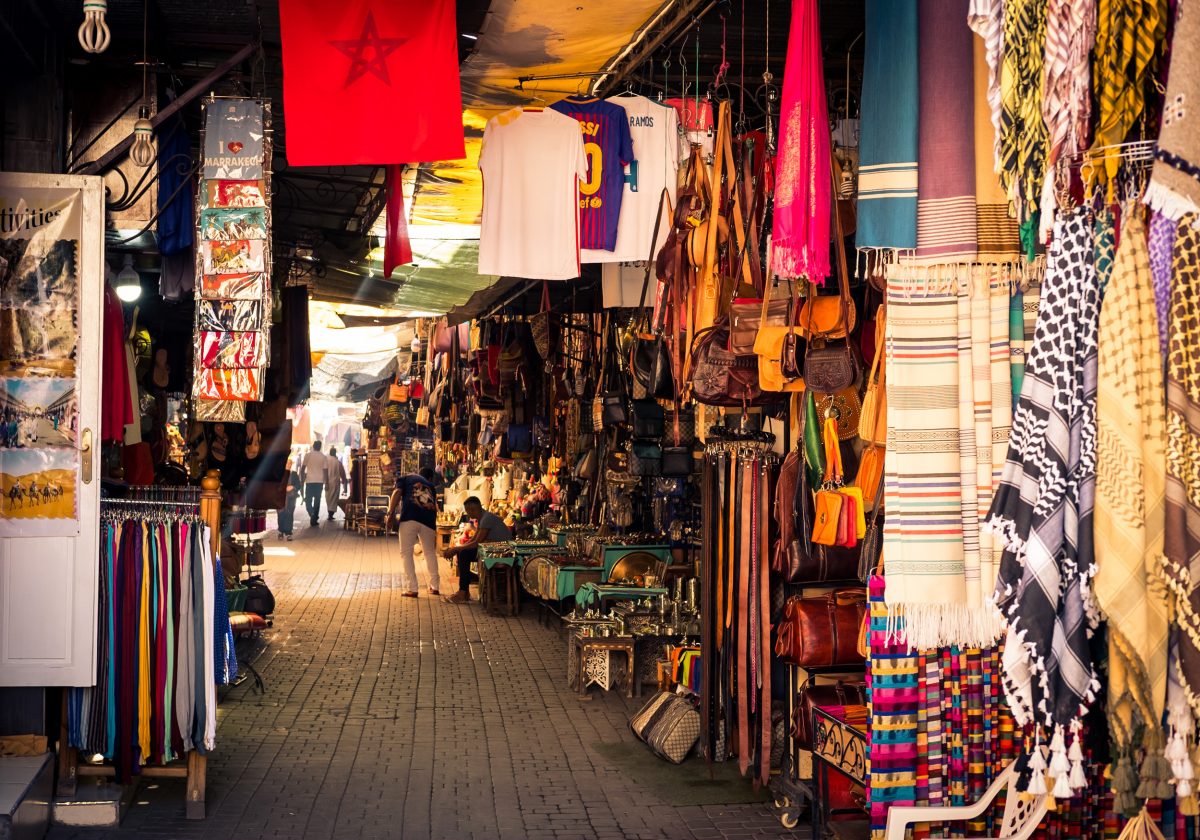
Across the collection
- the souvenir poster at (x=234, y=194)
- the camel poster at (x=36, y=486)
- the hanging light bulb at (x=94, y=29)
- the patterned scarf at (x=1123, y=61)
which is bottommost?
the camel poster at (x=36, y=486)

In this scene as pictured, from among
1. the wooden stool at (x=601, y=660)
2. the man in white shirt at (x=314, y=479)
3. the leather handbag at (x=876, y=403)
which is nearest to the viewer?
the leather handbag at (x=876, y=403)

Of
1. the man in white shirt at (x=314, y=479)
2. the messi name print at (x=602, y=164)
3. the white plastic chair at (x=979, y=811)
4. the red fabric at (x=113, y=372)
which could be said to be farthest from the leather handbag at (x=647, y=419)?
the man in white shirt at (x=314, y=479)

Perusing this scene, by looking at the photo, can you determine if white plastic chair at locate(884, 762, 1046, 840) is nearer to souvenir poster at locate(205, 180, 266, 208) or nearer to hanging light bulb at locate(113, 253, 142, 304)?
souvenir poster at locate(205, 180, 266, 208)

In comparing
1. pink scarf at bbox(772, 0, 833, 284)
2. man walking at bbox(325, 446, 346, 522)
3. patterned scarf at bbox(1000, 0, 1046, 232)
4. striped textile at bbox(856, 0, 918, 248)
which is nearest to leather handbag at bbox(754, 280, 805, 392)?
pink scarf at bbox(772, 0, 833, 284)

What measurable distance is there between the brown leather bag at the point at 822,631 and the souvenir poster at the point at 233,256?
304cm

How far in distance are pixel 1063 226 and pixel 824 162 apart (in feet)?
4.81

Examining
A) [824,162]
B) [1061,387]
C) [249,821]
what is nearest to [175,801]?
[249,821]

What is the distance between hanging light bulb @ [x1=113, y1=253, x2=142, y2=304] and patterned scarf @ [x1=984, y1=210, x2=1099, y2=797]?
20.8 ft

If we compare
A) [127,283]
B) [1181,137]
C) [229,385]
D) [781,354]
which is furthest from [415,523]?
[1181,137]

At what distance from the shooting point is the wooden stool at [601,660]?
8867 mm

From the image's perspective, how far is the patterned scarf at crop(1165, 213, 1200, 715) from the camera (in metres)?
2.52

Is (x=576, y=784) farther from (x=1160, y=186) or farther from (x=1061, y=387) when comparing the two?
(x=1160, y=186)

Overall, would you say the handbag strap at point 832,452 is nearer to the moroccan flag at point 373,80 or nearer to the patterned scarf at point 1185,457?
the moroccan flag at point 373,80

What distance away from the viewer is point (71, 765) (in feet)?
19.1
